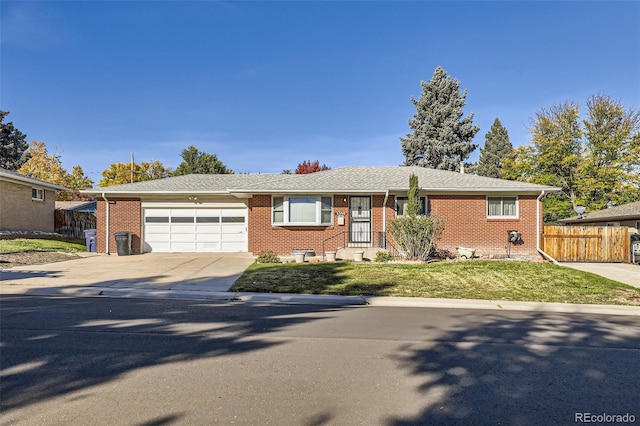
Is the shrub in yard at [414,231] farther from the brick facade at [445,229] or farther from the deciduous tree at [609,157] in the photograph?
the deciduous tree at [609,157]

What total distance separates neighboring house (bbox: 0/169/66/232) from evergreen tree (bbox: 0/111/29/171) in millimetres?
27004

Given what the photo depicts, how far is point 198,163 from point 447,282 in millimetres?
34213

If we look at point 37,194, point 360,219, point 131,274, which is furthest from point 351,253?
point 37,194

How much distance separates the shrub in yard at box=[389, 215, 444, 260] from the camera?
15.7 metres

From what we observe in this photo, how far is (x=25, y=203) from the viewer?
2353cm

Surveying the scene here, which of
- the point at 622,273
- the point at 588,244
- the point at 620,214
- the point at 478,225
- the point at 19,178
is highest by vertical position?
the point at 19,178

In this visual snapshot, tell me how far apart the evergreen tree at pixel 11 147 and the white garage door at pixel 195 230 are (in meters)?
37.7

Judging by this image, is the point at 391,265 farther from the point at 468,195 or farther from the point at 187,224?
the point at 187,224

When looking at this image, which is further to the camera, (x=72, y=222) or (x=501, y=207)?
(x=72, y=222)

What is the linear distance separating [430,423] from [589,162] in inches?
1449

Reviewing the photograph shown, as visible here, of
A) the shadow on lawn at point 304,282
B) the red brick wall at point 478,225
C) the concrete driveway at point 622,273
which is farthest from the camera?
the red brick wall at point 478,225

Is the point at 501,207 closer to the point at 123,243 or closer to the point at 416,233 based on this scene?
the point at 416,233

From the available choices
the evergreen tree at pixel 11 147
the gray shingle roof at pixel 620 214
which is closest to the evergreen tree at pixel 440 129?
the gray shingle roof at pixel 620 214

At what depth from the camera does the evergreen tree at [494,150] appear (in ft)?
165
